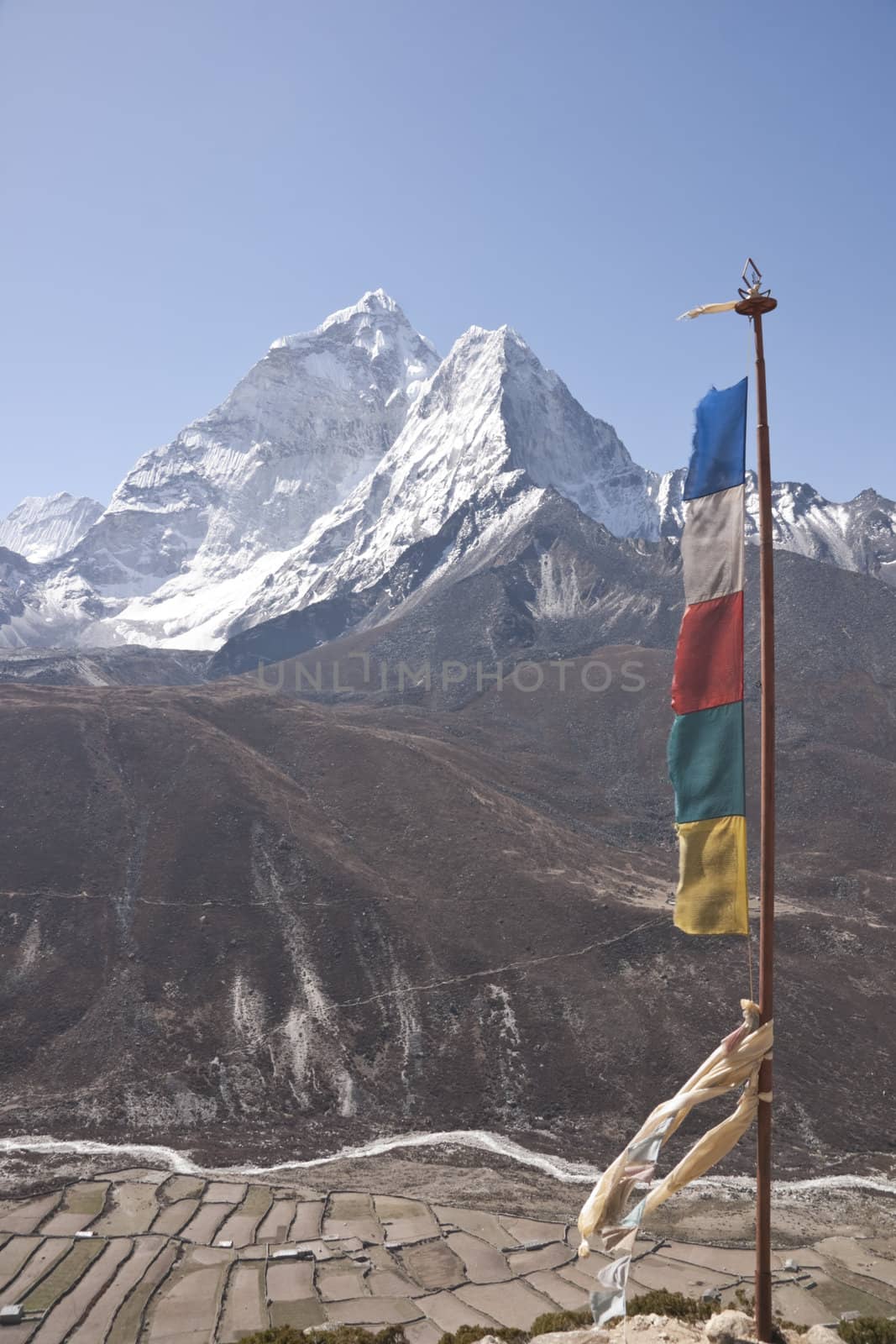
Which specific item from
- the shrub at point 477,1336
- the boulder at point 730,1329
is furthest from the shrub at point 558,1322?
the boulder at point 730,1329

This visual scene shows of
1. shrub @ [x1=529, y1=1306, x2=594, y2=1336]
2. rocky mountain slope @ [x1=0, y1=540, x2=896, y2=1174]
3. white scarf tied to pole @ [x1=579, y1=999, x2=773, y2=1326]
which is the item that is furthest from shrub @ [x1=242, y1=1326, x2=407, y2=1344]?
rocky mountain slope @ [x1=0, y1=540, x2=896, y2=1174]

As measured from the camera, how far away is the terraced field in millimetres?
25234

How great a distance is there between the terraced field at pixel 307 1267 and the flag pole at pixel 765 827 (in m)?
17.2

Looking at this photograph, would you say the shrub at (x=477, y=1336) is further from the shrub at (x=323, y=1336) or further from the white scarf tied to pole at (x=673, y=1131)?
the white scarf tied to pole at (x=673, y=1131)

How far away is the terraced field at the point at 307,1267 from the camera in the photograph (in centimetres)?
2523

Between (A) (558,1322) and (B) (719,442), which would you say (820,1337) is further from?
(A) (558,1322)

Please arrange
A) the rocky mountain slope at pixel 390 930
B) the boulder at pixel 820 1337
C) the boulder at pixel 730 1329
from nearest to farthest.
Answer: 1. the boulder at pixel 730 1329
2. the boulder at pixel 820 1337
3. the rocky mountain slope at pixel 390 930

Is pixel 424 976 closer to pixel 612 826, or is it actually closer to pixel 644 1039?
pixel 644 1039

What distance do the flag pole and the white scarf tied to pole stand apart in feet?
0.51

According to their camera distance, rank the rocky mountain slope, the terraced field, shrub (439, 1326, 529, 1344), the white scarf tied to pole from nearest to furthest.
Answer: the white scarf tied to pole, shrub (439, 1326, 529, 1344), the terraced field, the rocky mountain slope

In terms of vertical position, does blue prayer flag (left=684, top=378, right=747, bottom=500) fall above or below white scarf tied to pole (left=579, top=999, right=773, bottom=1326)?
above

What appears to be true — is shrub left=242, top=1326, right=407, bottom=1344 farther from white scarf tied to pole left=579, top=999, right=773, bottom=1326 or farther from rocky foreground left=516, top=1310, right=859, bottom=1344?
white scarf tied to pole left=579, top=999, right=773, bottom=1326

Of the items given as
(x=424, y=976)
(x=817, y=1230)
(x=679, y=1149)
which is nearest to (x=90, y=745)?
(x=424, y=976)

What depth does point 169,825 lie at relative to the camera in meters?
71.0
